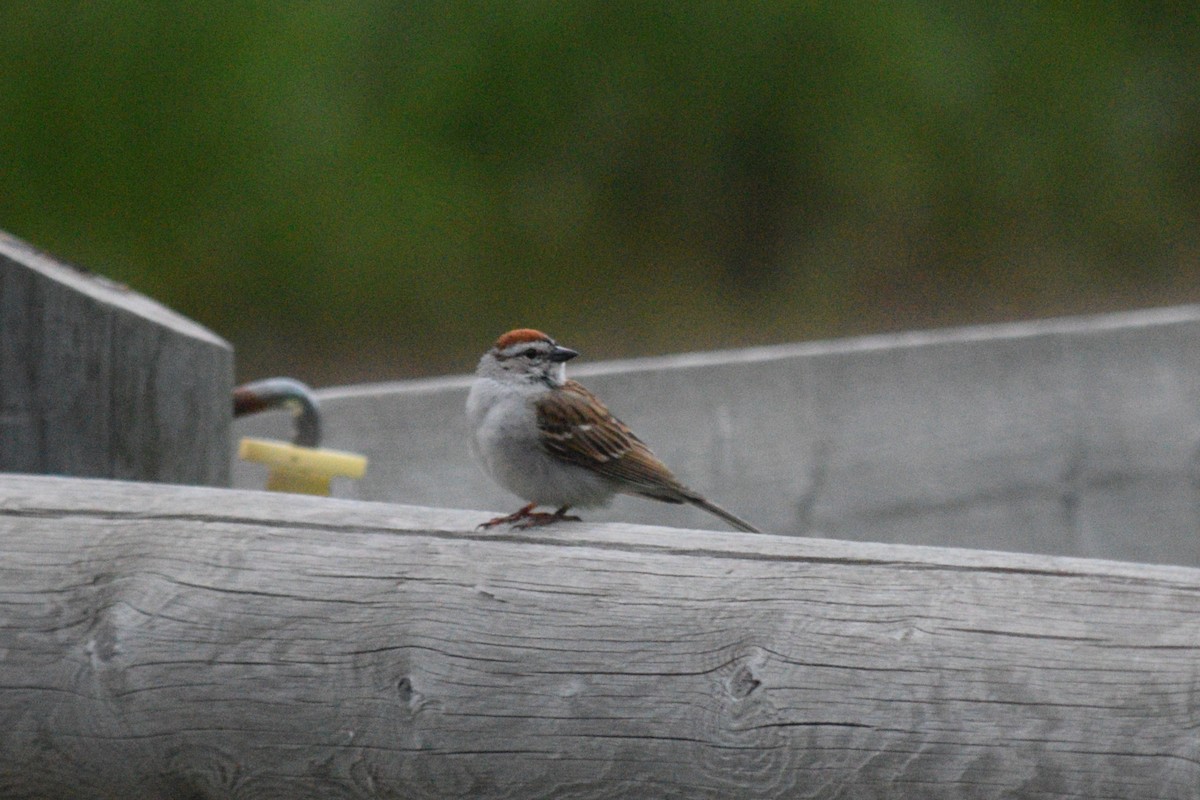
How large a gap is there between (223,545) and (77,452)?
0.67 meters

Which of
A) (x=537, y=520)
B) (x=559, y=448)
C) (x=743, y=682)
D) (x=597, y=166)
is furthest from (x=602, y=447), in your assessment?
(x=597, y=166)

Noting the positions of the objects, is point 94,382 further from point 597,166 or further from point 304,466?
point 597,166

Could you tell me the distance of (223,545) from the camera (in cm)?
181

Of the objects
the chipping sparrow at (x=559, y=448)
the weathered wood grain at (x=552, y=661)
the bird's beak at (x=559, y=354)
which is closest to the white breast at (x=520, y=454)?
the chipping sparrow at (x=559, y=448)

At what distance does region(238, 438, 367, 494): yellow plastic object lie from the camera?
2.44 meters

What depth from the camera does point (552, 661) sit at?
5.30ft

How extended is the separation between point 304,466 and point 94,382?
1.06ft

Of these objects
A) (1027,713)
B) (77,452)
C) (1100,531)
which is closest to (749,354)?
(1100,531)

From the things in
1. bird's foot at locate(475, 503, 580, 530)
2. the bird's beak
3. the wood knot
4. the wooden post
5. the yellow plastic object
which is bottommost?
the wood knot

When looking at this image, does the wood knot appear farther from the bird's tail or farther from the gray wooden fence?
the bird's tail

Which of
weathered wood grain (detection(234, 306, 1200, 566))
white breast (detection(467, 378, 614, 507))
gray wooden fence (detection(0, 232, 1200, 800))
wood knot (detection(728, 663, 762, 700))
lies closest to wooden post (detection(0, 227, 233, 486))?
gray wooden fence (detection(0, 232, 1200, 800))

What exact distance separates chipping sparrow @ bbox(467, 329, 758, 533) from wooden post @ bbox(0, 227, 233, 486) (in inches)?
17.3

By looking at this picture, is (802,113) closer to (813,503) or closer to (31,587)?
(813,503)

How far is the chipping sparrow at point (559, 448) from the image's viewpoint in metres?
2.59
